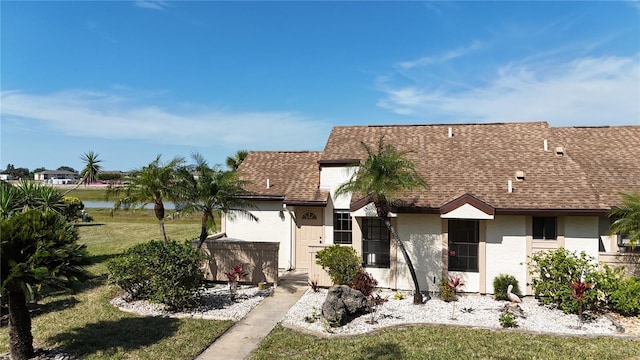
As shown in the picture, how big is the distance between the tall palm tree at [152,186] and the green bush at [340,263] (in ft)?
17.8

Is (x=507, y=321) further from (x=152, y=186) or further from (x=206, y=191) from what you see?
(x=152, y=186)

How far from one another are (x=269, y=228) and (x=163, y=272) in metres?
6.90

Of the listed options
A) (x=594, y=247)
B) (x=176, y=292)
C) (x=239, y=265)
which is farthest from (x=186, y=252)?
(x=594, y=247)

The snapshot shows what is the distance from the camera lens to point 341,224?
15.7m

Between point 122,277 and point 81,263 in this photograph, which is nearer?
point 81,263

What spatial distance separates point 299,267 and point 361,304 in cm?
622

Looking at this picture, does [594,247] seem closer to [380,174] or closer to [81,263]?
[380,174]

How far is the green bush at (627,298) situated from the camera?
10672mm

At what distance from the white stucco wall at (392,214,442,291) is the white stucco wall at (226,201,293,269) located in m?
5.46

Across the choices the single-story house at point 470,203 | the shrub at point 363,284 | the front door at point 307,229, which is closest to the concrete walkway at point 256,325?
the single-story house at point 470,203

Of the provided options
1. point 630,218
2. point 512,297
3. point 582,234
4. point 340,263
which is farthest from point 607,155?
point 340,263

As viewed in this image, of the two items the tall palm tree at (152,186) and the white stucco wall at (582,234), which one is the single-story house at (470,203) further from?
the tall palm tree at (152,186)

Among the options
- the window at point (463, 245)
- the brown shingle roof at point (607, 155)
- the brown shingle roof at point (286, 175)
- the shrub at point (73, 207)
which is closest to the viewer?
the window at point (463, 245)

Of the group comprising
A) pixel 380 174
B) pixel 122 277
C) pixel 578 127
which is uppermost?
pixel 578 127
